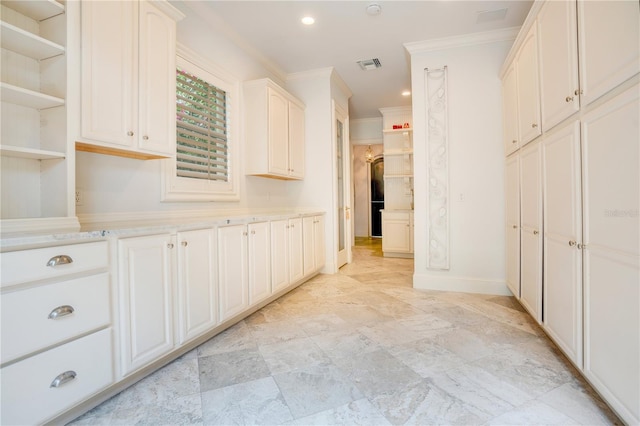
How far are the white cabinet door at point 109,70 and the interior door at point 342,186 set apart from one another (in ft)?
10.0

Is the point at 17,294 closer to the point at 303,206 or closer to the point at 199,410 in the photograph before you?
the point at 199,410

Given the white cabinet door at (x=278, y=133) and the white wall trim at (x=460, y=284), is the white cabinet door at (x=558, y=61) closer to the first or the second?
the white wall trim at (x=460, y=284)

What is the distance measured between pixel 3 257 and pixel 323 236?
3.49 metres

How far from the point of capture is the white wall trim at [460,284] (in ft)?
11.3

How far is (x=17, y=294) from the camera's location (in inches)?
49.3

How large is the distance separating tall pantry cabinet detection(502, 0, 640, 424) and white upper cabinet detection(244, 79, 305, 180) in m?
2.47

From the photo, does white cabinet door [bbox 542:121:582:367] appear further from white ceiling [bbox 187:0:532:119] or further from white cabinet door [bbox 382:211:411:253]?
white cabinet door [bbox 382:211:411:253]

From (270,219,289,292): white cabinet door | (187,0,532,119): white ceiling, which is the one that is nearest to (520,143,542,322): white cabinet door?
(187,0,532,119): white ceiling

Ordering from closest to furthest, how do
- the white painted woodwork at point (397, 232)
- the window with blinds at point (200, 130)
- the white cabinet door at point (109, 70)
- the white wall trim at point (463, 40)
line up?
the white cabinet door at point (109, 70)
the window with blinds at point (200, 130)
the white wall trim at point (463, 40)
the white painted woodwork at point (397, 232)

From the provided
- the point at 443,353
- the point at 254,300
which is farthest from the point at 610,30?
the point at 254,300

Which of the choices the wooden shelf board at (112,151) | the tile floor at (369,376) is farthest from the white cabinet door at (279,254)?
the wooden shelf board at (112,151)

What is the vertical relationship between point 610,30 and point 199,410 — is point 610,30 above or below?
above

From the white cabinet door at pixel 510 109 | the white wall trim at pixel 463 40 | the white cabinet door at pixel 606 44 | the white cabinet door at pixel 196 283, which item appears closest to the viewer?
the white cabinet door at pixel 606 44

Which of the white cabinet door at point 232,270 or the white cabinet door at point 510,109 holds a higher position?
the white cabinet door at point 510,109
